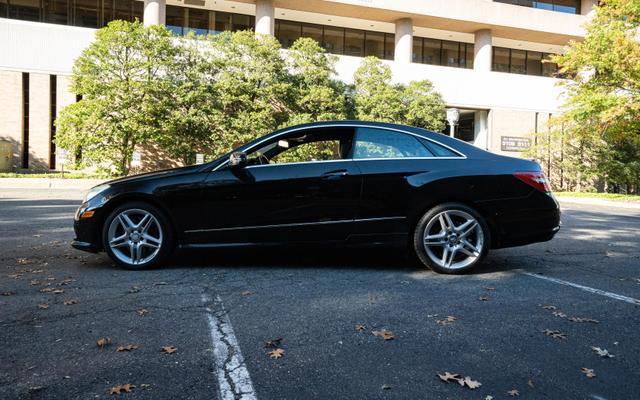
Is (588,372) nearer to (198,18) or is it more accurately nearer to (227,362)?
(227,362)

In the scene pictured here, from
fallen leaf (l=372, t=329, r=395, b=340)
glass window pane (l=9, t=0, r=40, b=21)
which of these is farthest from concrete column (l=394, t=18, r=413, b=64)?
fallen leaf (l=372, t=329, r=395, b=340)

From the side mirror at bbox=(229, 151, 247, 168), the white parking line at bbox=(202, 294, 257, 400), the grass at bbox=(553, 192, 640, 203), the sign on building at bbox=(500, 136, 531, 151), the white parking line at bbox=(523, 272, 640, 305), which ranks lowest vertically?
the white parking line at bbox=(202, 294, 257, 400)

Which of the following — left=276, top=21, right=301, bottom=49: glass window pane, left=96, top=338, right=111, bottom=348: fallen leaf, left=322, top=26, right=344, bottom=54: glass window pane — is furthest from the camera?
left=322, top=26, right=344, bottom=54: glass window pane

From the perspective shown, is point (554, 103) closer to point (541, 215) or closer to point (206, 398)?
point (541, 215)

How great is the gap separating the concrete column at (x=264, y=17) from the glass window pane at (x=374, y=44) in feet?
30.5

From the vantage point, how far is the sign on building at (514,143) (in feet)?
108

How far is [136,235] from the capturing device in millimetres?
5371

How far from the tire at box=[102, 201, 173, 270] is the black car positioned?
0.04 ft

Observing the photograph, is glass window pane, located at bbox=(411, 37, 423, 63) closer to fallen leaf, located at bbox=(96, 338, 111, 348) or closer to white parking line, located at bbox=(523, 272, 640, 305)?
white parking line, located at bbox=(523, 272, 640, 305)

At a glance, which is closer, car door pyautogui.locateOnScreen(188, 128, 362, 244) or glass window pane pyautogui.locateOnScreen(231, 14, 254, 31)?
car door pyautogui.locateOnScreen(188, 128, 362, 244)

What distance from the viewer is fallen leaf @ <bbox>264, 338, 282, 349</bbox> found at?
10.6 feet

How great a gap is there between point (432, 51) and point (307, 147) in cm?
3477

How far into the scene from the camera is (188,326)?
3.61 metres

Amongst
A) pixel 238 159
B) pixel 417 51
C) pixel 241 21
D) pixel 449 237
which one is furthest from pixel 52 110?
pixel 449 237
